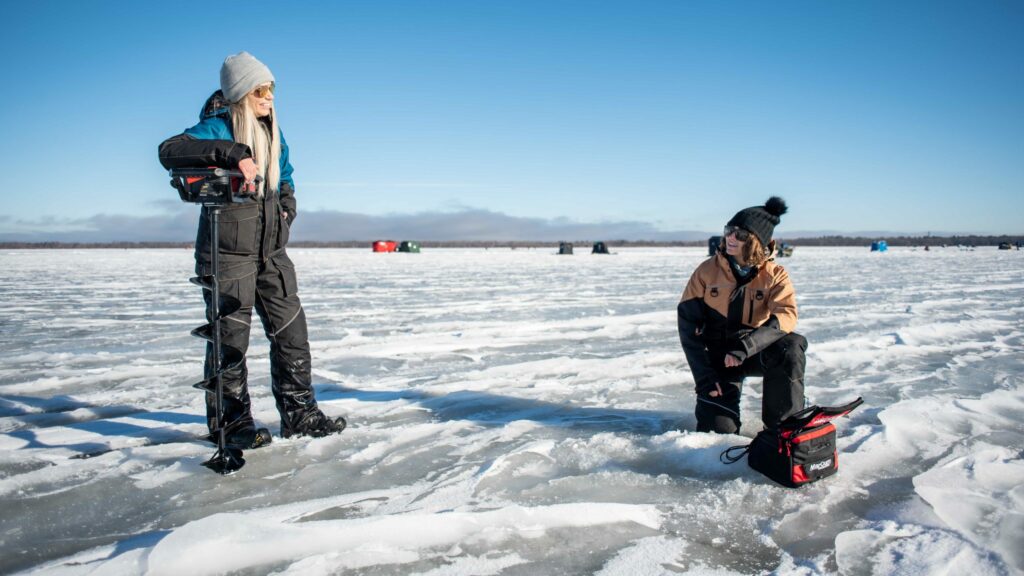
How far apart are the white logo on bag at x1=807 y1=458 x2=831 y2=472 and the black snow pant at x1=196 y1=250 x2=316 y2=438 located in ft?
7.35

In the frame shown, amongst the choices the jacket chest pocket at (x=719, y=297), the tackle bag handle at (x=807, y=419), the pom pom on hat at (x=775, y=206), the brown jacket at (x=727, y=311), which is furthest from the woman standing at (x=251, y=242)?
the pom pom on hat at (x=775, y=206)

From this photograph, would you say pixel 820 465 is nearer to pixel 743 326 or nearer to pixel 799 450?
pixel 799 450

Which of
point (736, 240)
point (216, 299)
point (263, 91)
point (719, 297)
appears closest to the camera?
point (216, 299)

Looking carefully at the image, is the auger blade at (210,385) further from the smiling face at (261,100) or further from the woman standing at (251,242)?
the smiling face at (261,100)

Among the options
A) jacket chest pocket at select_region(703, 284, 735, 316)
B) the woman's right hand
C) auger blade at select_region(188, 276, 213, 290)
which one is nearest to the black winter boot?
auger blade at select_region(188, 276, 213, 290)

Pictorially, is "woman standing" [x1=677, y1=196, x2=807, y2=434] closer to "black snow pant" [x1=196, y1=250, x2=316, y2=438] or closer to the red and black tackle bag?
the red and black tackle bag

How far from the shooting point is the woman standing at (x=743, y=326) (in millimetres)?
2664

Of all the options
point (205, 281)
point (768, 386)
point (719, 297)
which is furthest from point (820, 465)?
point (205, 281)

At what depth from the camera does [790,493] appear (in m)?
2.31

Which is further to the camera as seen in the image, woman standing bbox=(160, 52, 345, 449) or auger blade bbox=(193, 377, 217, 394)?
auger blade bbox=(193, 377, 217, 394)

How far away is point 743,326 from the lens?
2898mm

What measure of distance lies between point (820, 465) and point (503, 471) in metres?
1.25

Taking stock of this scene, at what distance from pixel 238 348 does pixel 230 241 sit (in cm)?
46

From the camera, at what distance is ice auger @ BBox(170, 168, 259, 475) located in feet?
7.52
